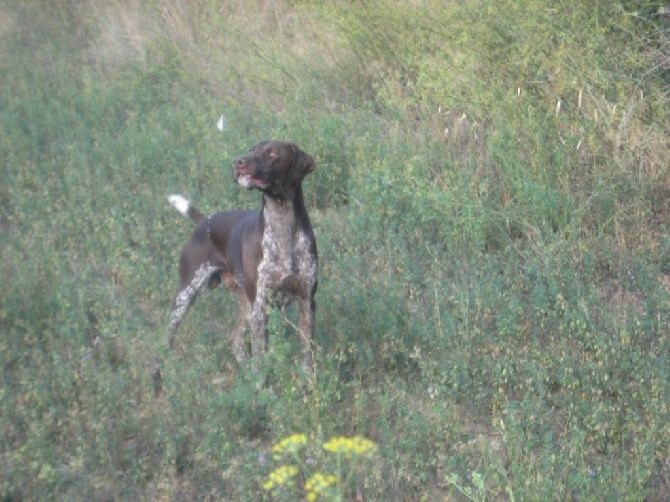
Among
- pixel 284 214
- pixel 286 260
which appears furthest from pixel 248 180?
pixel 286 260

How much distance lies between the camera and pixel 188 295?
6695 mm

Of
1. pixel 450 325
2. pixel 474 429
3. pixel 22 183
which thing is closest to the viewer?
pixel 474 429

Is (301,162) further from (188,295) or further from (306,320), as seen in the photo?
(188,295)

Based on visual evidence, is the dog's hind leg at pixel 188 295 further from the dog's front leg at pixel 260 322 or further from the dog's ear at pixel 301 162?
the dog's ear at pixel 301 162

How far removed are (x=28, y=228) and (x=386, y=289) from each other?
3.45 metres

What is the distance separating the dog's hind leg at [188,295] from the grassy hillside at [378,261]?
0.13 m

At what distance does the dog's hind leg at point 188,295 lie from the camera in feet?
21.9

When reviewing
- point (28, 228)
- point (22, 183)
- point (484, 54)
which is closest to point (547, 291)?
point (484, 54)

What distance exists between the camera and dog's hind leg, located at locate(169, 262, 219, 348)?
6676 mm

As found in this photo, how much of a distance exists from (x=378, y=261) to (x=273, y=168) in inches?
55.9

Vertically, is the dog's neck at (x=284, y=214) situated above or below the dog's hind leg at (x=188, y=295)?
above

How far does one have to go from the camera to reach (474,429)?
5.37m

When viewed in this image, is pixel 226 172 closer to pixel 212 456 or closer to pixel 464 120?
pixel 464 120

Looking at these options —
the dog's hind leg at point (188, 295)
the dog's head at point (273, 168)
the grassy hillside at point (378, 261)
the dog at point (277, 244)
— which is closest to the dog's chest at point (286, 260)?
the dog at point (277, 244)
